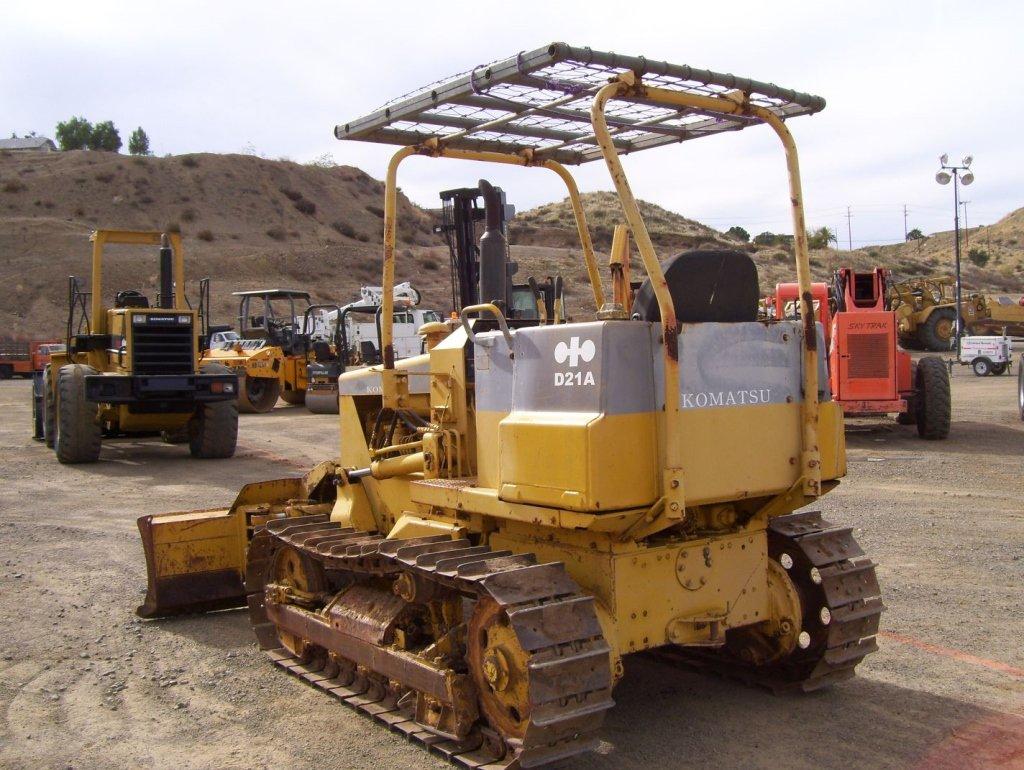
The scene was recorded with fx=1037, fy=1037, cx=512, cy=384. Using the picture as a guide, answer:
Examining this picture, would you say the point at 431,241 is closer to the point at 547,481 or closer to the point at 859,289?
the point at 859,289

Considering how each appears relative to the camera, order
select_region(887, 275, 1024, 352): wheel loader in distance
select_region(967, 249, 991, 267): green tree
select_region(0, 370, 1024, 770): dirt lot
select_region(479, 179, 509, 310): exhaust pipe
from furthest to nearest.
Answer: select_region(967, 249, 991, 267): green tree → select_region(887, 275, 1024, 352): wheel loader in distance → select_region(479, 179, 509, 310): exhaust pipe → select_region(0, 370, 1024, 770): dirt lot

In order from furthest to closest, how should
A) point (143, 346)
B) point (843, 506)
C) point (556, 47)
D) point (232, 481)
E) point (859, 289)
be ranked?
point (859, 289)
point (143, 346)
point (232, 481)
point (843, 506)
point (556, 47)

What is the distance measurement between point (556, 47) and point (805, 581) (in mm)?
3244

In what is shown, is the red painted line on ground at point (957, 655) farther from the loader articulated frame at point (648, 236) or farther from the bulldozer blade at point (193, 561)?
the bulldozer blade at point (193, 561)

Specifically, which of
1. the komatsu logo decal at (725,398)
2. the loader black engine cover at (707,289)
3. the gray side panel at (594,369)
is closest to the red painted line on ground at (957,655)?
the komatsu logo decal at (725,398)

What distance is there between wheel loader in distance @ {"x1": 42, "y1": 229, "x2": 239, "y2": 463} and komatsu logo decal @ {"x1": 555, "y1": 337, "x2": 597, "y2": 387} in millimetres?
12437

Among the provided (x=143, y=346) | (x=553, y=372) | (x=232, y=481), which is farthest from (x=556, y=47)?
(x=143, y=346)

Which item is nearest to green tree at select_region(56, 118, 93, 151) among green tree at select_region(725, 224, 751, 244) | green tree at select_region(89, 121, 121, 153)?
green tree at select_region(89, 121, 121, 153)

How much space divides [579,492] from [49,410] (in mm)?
15812

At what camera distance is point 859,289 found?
56.9 ft

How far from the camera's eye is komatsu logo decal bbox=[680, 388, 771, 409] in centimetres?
479

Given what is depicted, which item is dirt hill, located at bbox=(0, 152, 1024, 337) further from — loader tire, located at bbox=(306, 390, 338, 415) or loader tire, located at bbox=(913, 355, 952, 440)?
loader tire, located at bbox=(913, 355, 952, 440)

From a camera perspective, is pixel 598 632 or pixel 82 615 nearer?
pixel 598 632

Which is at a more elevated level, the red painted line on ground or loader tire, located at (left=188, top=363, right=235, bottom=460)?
loader tire, located at (left=188, top=363, right=235, bottom=460)
